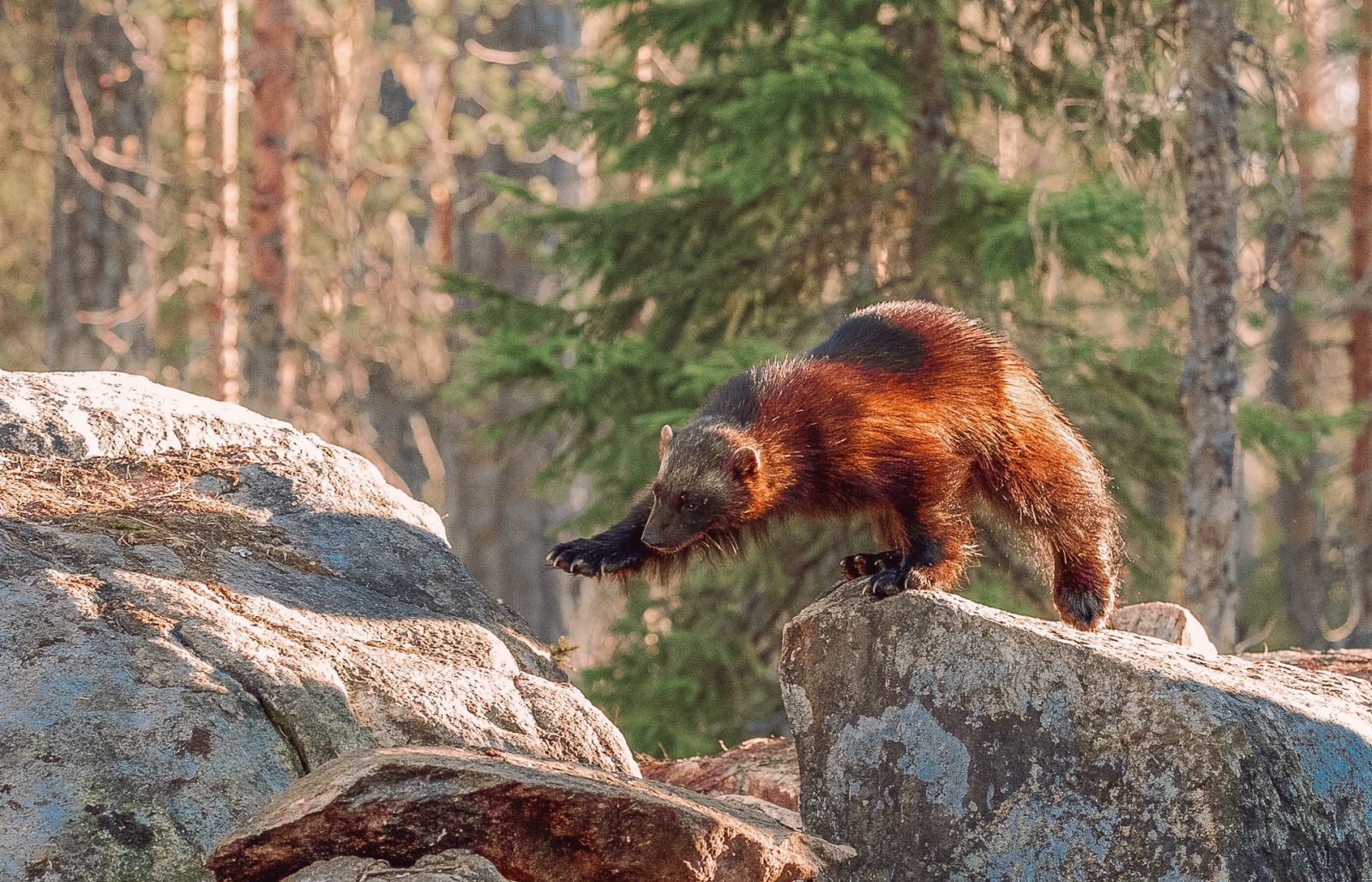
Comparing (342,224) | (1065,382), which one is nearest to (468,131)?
(342,224)

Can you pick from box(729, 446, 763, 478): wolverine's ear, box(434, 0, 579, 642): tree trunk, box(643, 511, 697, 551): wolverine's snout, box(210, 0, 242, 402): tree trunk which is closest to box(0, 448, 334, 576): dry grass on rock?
box(643, 511, 697, 551): wolverine's snout

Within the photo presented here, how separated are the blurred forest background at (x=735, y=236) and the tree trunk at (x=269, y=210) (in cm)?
2

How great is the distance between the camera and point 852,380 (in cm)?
528

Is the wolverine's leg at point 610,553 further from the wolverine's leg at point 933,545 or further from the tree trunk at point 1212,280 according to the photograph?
the tree trunk at point 1212,280

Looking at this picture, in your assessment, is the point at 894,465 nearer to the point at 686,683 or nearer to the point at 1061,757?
the point at 1061,757

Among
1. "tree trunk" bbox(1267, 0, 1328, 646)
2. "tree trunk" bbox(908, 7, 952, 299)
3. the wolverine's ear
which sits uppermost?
"tree trunk" bbox(908, 7, 952, 299)

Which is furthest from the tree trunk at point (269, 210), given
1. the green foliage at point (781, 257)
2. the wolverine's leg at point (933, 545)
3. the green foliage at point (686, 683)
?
the wolverine's leg at point (933, 545)

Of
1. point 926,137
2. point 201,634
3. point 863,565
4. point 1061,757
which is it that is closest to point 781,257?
point 926,137

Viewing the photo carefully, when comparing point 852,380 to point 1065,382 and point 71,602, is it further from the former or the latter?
point 1065,382

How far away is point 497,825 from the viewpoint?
347 centimetres

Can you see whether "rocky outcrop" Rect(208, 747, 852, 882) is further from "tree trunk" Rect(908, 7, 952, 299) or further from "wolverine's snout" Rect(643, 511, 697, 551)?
"tree trunk" Rect(908, 7, 952, 299)

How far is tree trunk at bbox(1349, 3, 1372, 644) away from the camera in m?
15.3

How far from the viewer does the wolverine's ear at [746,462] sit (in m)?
5.12

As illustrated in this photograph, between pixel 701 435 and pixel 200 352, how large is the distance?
10128 millimetres
